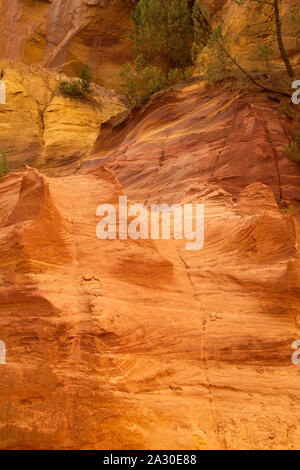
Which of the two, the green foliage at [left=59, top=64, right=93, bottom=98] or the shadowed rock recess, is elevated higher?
the green foliage at [left=59, top=64, right=93, bottom=98]

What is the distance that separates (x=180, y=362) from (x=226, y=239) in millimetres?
2679

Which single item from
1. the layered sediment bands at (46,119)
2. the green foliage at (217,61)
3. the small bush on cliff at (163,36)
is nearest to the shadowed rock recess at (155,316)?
the green foliage at (217,61)

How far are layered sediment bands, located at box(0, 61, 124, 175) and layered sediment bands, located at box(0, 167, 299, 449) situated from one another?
36.7 ft

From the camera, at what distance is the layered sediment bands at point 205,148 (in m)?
9.82

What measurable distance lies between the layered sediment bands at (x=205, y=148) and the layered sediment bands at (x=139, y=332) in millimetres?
2872

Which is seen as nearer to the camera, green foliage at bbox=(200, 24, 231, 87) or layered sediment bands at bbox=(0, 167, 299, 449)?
layered sediment bands at bbox=(0, 167, 299, 449)

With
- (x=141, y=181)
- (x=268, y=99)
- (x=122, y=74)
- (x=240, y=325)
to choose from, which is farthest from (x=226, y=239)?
(x=122, y=74)

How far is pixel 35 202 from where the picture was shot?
5.90 metres

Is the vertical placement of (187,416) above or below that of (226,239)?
below

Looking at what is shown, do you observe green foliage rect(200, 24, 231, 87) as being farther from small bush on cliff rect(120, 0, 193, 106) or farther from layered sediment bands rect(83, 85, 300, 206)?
small bush on cliff rect(120, 0, 193, 106)

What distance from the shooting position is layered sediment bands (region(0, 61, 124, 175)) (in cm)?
1820

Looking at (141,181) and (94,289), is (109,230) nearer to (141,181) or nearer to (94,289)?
(94,289)

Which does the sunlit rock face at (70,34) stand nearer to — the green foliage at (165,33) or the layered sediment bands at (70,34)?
the layered sediment bands at (70,34)

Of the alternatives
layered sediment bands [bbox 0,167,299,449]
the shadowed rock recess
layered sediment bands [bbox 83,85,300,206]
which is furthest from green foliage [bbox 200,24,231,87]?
layered sediment bands [bbox 0,167,299,449]
